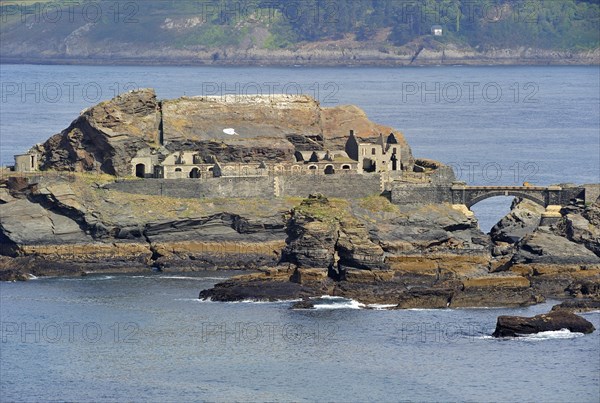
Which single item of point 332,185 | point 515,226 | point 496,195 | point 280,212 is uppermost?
point 332,185

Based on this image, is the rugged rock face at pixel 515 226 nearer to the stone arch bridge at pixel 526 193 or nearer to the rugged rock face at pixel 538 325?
the stone arch bridge at pixel 526 193

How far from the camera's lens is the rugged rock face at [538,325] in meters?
82.8

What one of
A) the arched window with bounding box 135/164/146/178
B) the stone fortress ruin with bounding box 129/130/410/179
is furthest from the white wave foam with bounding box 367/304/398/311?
the arched window with bounding box 135/164/146/178

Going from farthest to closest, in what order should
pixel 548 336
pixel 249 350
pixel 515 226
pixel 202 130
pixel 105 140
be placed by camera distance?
pixel 202 130 < pixel 105 140 < pixel 515 226 < pixel 548 336 < pixel 249 350

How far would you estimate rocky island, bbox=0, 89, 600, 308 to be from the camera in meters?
92.5

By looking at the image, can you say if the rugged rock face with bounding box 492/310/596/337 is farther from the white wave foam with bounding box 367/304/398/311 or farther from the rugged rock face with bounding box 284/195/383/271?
the rugged rock face with bounding box 284/195/383/271

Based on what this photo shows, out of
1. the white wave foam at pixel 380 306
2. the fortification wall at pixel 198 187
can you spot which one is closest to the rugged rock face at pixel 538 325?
the white wave foam at pixel 380 306

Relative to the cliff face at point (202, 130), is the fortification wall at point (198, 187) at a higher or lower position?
lower

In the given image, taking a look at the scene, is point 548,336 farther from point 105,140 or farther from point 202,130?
point 202,130

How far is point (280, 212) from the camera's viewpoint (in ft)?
336

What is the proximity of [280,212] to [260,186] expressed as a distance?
11.7 ft

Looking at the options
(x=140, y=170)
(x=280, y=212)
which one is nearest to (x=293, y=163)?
(x=280, y=212)

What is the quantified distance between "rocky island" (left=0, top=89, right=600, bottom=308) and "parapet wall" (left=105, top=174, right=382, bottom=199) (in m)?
0.08

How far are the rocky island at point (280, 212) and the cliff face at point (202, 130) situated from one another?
3.6 inches
